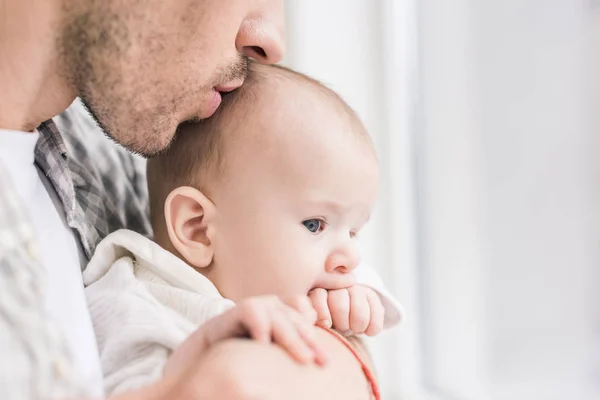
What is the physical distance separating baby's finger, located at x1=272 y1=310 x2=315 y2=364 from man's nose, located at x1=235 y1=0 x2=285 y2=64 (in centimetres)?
54

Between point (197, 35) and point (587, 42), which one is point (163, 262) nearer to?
point (197, 35)

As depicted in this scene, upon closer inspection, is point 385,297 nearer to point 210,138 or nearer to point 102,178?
point 210,138

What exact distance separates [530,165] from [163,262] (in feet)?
2.31

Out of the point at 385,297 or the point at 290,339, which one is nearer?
the point at 290,339

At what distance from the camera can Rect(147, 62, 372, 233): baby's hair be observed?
1.01 metres

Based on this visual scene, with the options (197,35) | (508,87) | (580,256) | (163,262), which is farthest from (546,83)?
(163,262)

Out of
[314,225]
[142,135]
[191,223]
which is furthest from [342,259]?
[142,135]

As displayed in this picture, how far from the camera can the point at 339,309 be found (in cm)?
99

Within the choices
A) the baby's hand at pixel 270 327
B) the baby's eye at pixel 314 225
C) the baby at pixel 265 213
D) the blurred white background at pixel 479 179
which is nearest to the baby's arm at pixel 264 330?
the baby's hand at pixel 270 327

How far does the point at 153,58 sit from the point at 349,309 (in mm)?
460

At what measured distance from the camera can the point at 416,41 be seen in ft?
5.27

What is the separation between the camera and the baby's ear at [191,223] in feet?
3.26

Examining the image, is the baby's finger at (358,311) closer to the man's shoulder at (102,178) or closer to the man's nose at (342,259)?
the man's nose at (342,259)

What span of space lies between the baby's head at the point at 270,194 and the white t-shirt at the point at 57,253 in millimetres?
153
